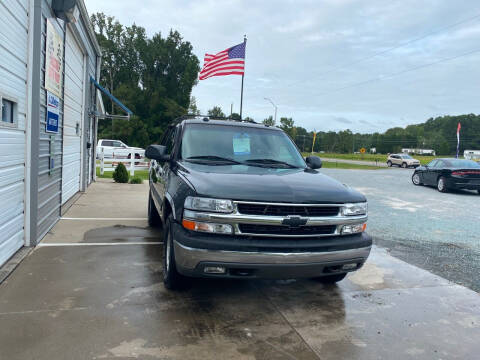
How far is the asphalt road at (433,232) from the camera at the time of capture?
5.65 meters

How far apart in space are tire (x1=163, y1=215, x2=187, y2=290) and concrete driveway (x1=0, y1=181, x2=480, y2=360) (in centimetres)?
11

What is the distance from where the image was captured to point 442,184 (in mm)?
15344

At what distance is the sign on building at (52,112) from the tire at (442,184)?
14.0 metres

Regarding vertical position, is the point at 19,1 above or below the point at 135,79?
below

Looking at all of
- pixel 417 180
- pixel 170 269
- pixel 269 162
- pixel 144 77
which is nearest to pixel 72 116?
pixel 269 162

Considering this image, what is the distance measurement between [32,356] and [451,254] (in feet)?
19.6

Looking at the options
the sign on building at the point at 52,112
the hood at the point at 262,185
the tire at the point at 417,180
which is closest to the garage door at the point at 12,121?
the sign on building at the point at 52,112

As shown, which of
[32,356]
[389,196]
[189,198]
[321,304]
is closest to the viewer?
[32,356]

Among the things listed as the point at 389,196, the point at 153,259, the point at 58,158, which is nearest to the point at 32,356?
the point at 153,259

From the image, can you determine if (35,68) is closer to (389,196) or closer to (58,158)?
(58,158)

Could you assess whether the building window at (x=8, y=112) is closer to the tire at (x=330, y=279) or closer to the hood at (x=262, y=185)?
the hood at (x=262, y=185)

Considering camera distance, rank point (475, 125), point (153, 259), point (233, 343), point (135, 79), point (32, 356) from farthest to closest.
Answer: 1. point (475, 125)
2. point (135, 79)
3. point (153, 259)
4. point (233, 343)
5. point (32, 356)

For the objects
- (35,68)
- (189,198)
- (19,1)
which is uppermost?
(19,1)

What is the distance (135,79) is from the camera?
49.9 m
